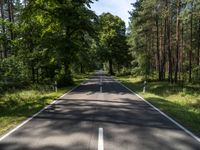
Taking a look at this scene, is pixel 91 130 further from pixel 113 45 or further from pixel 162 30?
pixel 113 45

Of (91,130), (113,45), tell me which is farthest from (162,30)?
(91,130)

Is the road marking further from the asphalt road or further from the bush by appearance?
the bush

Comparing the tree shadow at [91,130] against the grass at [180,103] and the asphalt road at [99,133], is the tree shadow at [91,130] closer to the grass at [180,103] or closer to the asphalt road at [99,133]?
the asphalt road at [99,133]

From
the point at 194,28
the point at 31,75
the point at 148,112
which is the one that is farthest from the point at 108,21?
the point at 148,112

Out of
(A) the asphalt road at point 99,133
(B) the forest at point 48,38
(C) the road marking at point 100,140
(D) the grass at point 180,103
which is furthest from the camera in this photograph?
(B) the forest at point 48,38

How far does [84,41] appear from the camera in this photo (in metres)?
36.3

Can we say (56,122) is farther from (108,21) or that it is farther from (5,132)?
(108,21)

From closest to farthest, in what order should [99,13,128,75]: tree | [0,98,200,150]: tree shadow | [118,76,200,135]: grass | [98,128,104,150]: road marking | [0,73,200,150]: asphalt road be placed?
[98,128,104,150]: road marking → [0,73,200,150]: asphalt road → [0,98,200,150]: tree shadow → [118,76,200,135]: grass → [99,13,128,75]: tree

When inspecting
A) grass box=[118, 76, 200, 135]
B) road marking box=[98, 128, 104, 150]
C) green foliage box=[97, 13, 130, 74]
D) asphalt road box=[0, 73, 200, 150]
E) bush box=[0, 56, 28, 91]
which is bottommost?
grass box=[118, 76, 200, 135]

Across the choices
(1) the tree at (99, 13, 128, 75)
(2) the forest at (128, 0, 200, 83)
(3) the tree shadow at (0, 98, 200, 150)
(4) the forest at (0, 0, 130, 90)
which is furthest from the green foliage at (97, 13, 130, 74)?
(3) the tree shadow at (0, 98, 200, 150)

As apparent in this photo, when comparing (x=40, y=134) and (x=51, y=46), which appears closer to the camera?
(x=40, y=134)

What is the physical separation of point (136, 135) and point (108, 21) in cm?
7218

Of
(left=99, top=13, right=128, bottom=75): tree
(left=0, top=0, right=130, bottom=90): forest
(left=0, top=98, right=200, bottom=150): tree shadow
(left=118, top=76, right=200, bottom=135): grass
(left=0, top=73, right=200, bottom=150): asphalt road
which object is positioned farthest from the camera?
(left=99, top=13, right=128, bottom=75): tree

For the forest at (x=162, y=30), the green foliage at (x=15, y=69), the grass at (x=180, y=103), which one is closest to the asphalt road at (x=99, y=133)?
the grass at (x=180, y=103)
